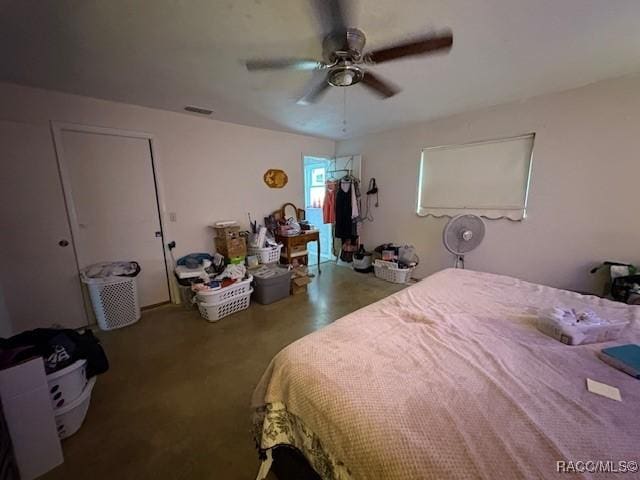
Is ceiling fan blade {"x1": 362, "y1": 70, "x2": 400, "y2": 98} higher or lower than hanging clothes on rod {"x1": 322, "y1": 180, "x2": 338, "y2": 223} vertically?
higher

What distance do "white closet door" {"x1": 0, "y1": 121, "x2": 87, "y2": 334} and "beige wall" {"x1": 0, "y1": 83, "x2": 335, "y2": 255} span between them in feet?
0.80

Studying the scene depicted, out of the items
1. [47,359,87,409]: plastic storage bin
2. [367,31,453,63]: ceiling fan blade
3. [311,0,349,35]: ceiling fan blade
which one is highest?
[311,0,349,35]: ceiling fan blade

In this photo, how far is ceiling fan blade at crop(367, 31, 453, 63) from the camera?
4.15 feet

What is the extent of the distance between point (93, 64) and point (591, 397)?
326cm

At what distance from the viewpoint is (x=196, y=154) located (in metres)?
3.07

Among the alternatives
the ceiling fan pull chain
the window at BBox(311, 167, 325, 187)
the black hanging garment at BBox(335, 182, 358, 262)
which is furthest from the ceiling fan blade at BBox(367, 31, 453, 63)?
the window at BBox(311, 167, 325, 187)

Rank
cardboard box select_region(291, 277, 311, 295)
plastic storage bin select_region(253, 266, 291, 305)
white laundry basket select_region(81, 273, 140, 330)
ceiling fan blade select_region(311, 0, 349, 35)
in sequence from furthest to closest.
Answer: cardboard box select_region(291, 277, 311, 295) → plastic storage bin select_region(253, 266, 291, 305) → white laundry basket select_region(81, 273, 140, 330) → ceiling fan blade select_region(311, 0, 349, 35)

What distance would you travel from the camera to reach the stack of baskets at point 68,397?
1329 millimetres

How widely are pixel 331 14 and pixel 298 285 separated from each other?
274 centimetres

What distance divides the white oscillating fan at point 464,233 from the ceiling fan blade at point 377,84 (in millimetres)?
1475

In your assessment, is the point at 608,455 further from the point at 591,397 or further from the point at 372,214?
the point at 372,214

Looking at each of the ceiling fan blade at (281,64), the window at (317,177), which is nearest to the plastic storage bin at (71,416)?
the ceiling fan blade at (281,64)

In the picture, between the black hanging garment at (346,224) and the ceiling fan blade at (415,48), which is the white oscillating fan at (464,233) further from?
the black hanging garment at (346,224)

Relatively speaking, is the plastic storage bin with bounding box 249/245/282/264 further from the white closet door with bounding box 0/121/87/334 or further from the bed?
the bed
